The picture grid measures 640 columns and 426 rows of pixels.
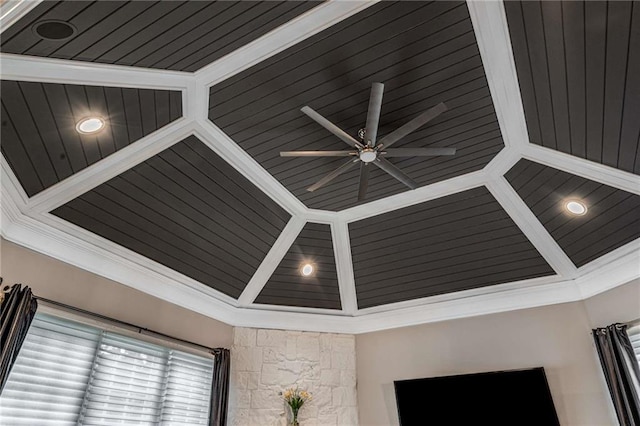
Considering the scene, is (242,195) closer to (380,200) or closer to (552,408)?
(380,200)

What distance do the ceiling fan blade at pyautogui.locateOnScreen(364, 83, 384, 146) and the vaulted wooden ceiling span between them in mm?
372

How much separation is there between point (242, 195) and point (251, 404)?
93.9 inches

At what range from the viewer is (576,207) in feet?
12.4

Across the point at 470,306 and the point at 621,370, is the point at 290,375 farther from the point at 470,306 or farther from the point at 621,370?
the point at 621,370

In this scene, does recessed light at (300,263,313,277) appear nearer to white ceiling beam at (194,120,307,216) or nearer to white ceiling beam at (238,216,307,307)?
white ceiling beam at (238,216,307,307)

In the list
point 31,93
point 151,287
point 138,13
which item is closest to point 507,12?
point 138,13

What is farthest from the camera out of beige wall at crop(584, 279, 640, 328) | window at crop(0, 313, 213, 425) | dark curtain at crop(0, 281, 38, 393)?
beige wall at crop(584, 279, 640, 328)

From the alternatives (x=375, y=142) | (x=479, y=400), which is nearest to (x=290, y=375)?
(x=479, y=400)

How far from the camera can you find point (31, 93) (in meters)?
2.60

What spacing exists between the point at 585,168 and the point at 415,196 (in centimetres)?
149

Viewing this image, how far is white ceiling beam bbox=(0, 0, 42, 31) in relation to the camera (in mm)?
2053

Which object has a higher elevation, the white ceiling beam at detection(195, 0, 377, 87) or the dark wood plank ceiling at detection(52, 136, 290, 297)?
the white ceiling beam at detection(195, 0, 377, 87)

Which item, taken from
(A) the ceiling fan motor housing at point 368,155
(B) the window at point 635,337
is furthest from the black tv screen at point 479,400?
(A) the ceiling fan motor housing at point 368,155

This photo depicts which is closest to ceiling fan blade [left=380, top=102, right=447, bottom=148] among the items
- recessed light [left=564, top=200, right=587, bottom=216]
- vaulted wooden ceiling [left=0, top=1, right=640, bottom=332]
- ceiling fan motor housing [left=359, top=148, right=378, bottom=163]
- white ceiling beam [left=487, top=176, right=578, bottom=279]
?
ceiling fan motor housing [left=359, top=148, right=378, bottom=163]
